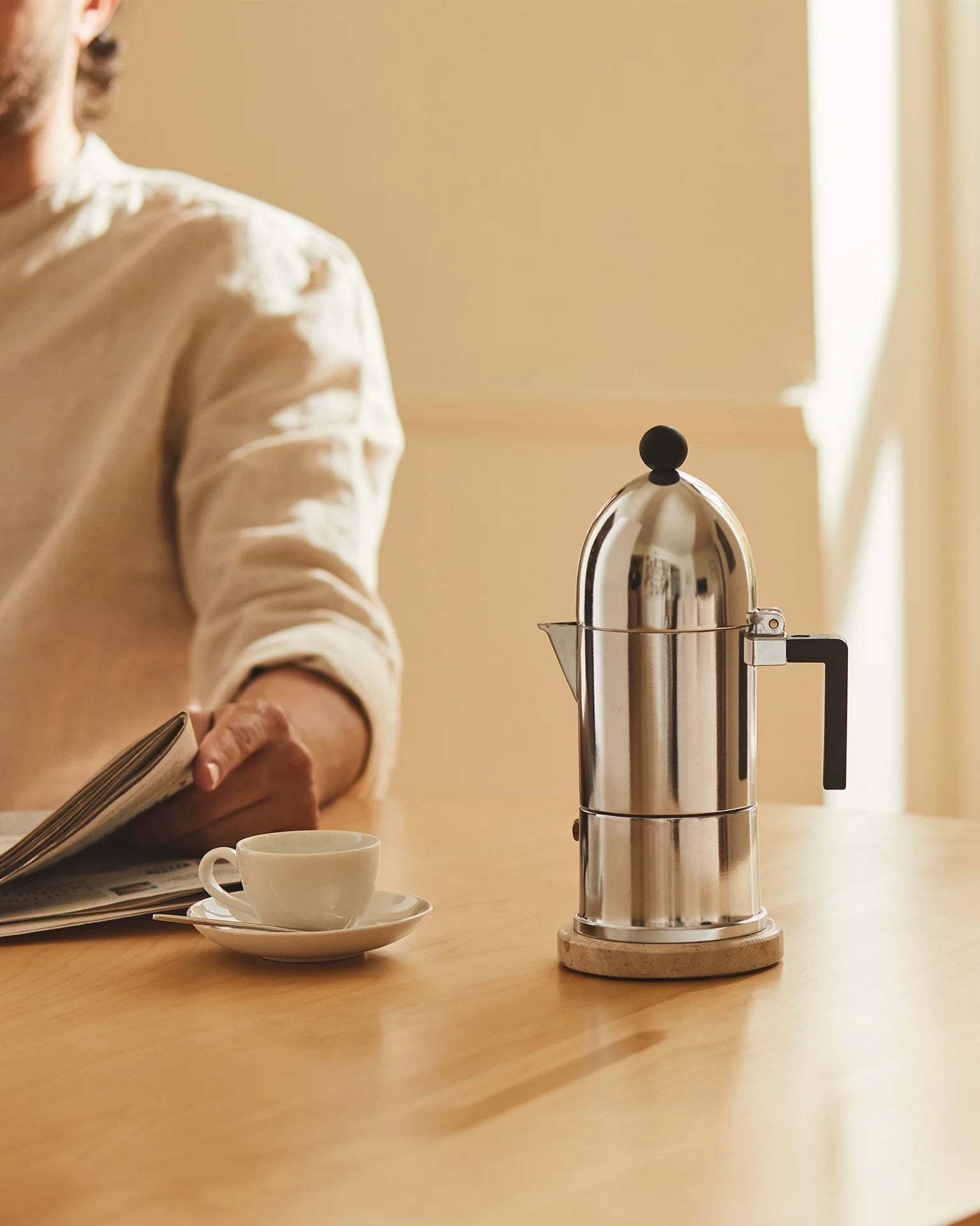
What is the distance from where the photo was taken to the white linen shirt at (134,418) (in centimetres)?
143

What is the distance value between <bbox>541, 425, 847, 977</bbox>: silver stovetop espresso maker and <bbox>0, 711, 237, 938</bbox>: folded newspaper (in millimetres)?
247

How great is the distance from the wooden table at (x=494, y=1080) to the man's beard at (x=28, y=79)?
1.08m

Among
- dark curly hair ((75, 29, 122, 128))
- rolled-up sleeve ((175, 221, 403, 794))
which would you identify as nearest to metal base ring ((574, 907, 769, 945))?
rolled-up sleeve ((175, 221, 403, 794))

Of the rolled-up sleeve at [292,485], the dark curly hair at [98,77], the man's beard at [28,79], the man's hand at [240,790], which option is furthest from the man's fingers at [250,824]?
the dark curly hair at [98,77]

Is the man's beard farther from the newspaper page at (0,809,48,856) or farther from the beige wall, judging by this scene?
the beige wall

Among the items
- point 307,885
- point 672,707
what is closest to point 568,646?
point 672,707

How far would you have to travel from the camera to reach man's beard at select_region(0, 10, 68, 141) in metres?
1.48

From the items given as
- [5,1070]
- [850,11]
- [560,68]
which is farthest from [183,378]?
[850,11]

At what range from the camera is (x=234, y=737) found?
86cm

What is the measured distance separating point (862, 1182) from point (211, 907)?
0.41 metres

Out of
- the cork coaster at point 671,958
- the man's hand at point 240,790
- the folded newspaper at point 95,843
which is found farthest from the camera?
the man's hand at point 240,790

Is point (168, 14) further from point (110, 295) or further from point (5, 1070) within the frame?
point (5, 1070)

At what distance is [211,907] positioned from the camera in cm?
71

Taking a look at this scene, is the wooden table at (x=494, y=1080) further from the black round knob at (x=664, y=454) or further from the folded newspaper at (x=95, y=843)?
the black round knob at (x=664, y=454)
